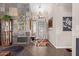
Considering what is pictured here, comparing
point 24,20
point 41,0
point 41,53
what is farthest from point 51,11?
point 41,53

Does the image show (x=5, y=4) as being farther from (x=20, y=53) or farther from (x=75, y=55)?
(x=75, y=55)

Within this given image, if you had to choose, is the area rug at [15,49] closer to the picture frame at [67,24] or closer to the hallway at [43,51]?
the hallway at [43,51]

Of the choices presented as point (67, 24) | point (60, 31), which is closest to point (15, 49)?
point (60, 31)

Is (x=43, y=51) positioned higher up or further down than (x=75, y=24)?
further down

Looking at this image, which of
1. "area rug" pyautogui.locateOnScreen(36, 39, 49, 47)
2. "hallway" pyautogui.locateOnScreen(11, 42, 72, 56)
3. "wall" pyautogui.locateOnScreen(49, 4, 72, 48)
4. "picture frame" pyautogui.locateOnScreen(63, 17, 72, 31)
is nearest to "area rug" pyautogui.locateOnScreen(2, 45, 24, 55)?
"hallway" pyautogui.locateOnScreen(11, 42, 72, 56)

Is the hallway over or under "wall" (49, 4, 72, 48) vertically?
under

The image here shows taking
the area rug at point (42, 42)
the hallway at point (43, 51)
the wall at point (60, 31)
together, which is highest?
the wall at point (60, 31)

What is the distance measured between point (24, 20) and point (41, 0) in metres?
0.33

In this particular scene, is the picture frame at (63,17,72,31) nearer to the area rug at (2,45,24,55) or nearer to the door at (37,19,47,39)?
the door at (37,19,47,39)

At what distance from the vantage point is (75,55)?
2.11 metres

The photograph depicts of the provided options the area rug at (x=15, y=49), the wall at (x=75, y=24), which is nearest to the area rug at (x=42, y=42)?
the area rug at (x=15, y=49)

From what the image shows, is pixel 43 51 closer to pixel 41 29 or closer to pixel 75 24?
pixel 41 29

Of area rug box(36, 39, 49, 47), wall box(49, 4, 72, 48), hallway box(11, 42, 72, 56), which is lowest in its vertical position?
hallway box(11, 42, 72, 56)

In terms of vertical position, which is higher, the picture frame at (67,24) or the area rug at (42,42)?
the picture frame at (67,24)
